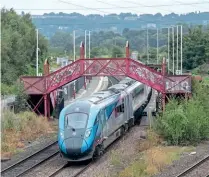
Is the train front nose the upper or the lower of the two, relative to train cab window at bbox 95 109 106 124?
lower

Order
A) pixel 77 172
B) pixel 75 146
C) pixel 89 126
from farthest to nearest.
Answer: pixel 89 126 < pixel 75 146 < pixel 77 172

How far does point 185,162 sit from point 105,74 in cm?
1524

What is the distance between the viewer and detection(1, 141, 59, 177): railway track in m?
23.2

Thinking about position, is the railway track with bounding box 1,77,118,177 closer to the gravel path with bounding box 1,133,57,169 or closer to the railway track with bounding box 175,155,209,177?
the gravel path with bounding box 1,133,57,169

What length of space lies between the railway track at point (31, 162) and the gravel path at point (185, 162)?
5.88 meters

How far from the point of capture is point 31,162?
83.4 ft

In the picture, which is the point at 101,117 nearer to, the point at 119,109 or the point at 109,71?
the point at 119,109

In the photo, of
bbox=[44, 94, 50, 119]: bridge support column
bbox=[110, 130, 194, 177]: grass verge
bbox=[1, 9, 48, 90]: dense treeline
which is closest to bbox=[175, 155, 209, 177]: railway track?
bbox=[110, 130, 194, 177]: grass verge

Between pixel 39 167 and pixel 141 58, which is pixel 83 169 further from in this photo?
pixel 141 58

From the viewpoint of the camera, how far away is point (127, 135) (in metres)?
32.7

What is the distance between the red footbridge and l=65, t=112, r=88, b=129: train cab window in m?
12.8

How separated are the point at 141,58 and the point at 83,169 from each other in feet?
247

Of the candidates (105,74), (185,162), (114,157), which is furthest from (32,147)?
(105,74)

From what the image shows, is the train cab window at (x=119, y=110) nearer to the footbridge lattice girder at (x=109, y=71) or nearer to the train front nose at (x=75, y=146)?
the footbridge lattice girder at (x=109, y=71)
